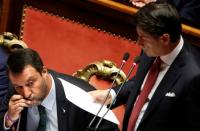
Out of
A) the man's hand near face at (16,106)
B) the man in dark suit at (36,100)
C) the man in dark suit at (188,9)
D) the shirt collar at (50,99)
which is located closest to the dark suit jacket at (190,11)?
the man in dark suit at (188,9)

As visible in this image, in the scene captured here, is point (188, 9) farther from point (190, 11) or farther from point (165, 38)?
point (165, 38)

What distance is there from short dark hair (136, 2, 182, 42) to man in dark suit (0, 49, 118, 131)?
0.37m

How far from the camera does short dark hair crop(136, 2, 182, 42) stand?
1179 millimetres

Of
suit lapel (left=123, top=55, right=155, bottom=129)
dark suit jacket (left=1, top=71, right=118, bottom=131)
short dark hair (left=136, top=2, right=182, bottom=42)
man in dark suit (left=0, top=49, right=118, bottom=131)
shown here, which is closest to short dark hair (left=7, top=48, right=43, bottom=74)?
man in dark suit (left=0, top=49, right=118, bottom=131)

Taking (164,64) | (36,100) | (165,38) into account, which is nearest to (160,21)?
(165,38)

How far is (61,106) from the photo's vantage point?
1.50m

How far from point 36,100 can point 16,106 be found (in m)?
0.06

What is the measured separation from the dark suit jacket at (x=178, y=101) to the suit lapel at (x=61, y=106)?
28cm

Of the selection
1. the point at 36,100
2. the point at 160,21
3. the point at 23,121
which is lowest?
the point at 23,121

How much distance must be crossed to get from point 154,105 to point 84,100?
0.68 feet

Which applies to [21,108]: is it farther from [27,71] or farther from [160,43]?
[160,43]

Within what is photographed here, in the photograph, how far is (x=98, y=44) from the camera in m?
1.93

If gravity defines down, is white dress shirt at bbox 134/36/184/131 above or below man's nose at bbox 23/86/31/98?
above

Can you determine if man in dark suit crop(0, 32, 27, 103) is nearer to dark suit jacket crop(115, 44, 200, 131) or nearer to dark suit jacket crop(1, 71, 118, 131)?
dark suit jacket crop(1, 71, 118, 131)
